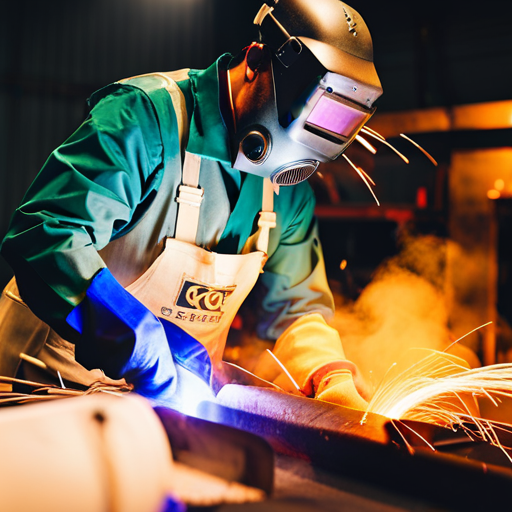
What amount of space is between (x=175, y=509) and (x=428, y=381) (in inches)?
47.4

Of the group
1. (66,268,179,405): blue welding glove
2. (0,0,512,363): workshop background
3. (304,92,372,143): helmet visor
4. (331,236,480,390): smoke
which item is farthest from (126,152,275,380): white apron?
(0,0,512,363): workshop background

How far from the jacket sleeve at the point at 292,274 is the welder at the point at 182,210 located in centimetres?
8

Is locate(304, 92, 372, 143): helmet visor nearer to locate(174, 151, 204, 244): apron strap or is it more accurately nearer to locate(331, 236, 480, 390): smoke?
locate(174, 151, 204, 244): apron strap

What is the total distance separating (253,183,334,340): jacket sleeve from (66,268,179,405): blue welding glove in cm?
79

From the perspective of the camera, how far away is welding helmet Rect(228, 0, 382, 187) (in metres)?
1.54

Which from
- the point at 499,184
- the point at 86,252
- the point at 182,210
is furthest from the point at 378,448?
the point at 499,184

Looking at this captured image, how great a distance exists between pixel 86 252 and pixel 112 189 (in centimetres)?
20

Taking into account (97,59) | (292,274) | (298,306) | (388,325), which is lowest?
(388,325)

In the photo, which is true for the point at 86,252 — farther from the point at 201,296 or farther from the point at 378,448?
the point at 378,448

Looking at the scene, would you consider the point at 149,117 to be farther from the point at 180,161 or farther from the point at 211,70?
the point at 211,70

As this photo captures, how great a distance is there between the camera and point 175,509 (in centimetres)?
82

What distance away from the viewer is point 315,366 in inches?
74.0

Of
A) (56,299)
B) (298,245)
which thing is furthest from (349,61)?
(56,299)

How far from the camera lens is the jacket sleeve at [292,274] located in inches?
85.9
